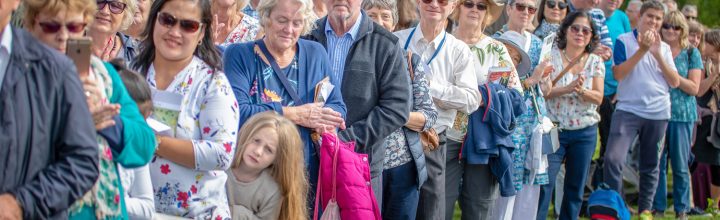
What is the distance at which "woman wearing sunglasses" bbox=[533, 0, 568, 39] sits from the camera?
10166 mm

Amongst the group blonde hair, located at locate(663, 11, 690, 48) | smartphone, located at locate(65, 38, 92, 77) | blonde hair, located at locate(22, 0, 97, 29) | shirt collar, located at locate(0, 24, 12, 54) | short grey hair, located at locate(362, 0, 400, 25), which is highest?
blonde hair, located at locate(22, 0, 97, 29)

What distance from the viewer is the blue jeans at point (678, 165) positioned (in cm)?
1127

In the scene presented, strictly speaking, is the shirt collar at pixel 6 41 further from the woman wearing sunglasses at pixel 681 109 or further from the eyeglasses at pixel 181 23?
the woman wearing sunglasses at pixel 681 109

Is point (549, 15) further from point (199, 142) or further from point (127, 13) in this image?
point (199, 142)

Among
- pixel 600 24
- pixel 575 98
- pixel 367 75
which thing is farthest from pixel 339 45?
pixel 600 24

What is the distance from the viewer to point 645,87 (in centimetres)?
1093

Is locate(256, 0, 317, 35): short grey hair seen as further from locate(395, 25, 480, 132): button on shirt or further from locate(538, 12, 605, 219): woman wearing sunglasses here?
locate(538, 12, 605, 219): woman wearing sunglasses

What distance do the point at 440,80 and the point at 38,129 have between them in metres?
3.97

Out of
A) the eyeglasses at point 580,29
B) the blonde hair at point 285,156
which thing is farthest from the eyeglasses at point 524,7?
the blonde hair at point 285,156

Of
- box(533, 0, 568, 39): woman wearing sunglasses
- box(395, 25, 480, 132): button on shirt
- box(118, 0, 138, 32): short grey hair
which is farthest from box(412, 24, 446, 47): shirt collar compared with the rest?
box(533, 0, 568, 39): woman wearing sunglasses

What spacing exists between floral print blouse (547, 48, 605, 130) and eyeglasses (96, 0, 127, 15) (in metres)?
4.56

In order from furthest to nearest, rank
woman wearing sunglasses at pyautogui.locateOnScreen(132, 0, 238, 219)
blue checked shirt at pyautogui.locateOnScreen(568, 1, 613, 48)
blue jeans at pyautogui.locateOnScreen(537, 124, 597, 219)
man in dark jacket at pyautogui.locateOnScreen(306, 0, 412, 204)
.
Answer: blue checked shirt at pyautogui.locateOnScreen(568, 1, 613, 48)
blue jeans at pyautogui.locateOnScreen(537, 124, 597, 219)
man in dark jacket at pyautogui.locateOnScreen(306, 0, 412, 204)
woman wearing sunglasses at pyautogui.locateOnScreen(132, 0, 238, 219)

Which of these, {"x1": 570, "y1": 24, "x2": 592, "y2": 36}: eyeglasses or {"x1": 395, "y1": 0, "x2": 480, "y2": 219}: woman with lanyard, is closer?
{"x1": 395, "y1": 0, "x2": 480, "y2": 219}: woman with lanyard

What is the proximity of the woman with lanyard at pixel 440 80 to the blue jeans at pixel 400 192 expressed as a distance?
0.31 meters
